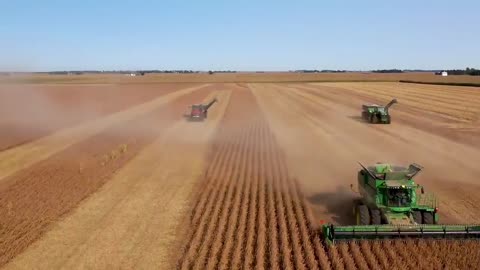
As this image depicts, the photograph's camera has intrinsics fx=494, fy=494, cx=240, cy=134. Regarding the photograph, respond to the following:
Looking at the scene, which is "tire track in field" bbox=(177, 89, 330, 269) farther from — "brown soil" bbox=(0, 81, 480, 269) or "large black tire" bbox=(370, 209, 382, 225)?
"large black tire" bbox=(370, 209, 382, 225)

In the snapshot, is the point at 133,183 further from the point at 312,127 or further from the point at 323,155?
the point at 312,127

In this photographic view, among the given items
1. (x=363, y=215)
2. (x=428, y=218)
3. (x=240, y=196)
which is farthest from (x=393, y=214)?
(x=240, y=196)

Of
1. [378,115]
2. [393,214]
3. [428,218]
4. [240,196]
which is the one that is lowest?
[240,196]

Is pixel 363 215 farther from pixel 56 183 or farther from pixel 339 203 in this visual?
pixel 56 183

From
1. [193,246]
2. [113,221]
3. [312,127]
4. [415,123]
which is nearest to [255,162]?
[113,221]

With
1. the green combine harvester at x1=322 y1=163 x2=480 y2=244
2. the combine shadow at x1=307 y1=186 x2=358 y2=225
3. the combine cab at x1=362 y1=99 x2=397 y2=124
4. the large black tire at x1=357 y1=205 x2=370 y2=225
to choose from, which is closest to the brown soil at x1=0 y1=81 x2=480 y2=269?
the combine shadow at x1=307 y1=186 x2=358 y2=225

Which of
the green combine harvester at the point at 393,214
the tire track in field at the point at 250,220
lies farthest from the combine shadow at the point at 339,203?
the green combine harvester at the point at 393,214
